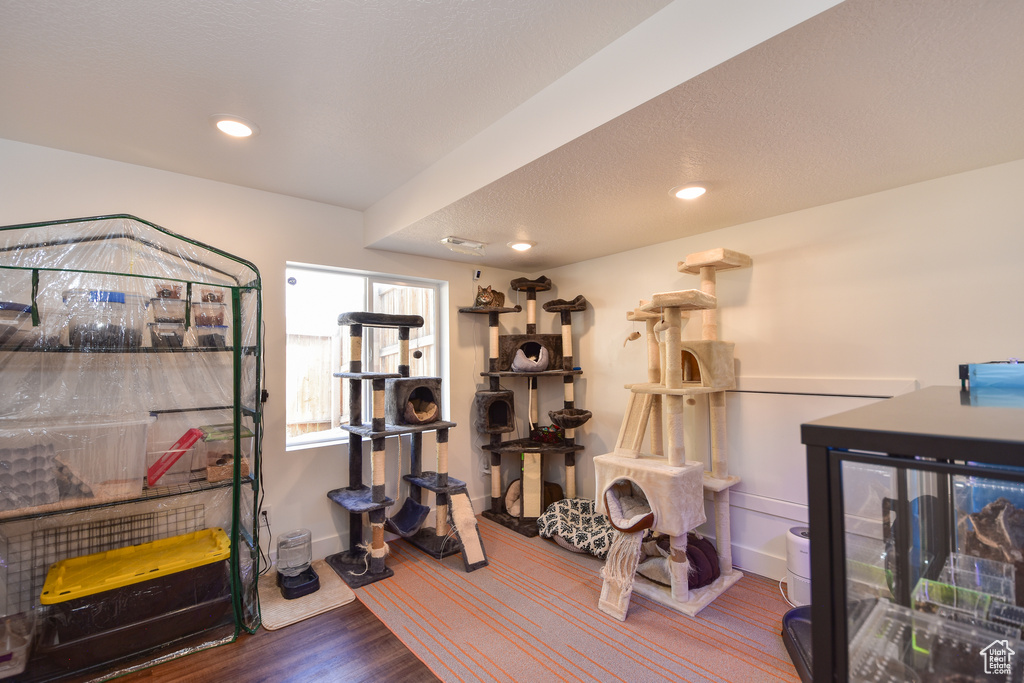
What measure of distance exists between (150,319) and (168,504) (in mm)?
842

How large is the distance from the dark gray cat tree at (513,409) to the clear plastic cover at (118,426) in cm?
171

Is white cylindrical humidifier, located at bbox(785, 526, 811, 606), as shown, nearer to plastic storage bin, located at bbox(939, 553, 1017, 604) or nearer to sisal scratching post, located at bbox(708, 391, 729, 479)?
sisal scratching post, located at bbox(708, 391, 729, 479)

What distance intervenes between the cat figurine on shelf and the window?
0.49 m

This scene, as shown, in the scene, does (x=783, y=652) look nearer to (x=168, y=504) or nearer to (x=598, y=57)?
(x=598, y=57)

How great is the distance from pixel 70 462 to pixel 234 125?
155 cm

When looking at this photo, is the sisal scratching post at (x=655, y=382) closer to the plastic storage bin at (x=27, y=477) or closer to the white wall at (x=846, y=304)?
the white wall at (x=846, y=304)

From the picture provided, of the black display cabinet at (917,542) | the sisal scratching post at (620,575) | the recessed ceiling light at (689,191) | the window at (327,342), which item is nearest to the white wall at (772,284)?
the window at (327,342)

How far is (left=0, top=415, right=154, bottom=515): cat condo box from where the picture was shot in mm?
1722

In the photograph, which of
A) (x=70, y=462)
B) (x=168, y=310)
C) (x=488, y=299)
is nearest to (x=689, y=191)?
(x=488, y=299)

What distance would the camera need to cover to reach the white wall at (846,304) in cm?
197

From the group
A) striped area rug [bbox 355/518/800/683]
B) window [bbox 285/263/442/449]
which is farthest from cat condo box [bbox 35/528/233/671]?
window [bbox 285/263/442/449]

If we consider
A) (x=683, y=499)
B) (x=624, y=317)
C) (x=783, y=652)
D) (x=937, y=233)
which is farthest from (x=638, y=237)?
(x=783, y=652)

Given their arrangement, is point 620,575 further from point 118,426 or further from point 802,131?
point 118,426
